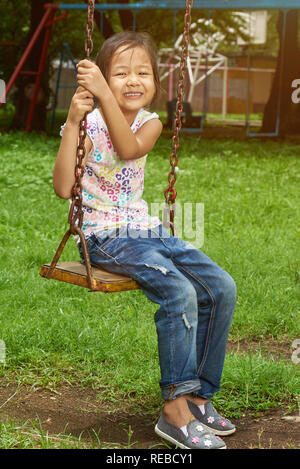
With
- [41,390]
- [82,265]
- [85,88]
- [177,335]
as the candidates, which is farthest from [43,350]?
[85,88]

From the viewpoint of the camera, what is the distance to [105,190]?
9.29ft

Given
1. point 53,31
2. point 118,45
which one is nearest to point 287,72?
point 53,31

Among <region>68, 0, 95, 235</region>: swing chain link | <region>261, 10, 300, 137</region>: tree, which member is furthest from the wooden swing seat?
<region>261, 10, 300, 137</region>: tree

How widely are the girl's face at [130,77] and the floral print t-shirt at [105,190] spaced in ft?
0.41

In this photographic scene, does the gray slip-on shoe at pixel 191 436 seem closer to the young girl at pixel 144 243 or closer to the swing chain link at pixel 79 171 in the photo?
the young girl at pixel 144 243

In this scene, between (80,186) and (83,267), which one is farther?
(83,267)

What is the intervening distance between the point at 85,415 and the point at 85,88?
1.31 metres

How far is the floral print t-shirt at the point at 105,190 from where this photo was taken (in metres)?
2.81

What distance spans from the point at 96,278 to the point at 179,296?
0.98 ft

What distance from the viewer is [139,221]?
2.84 metres

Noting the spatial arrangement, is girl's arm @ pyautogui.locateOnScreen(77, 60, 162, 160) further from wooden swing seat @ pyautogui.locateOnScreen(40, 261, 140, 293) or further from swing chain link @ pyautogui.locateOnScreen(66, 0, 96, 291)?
wooden swing seat @ pyautogui.locateOnScreen(40, 261, 140, 293)

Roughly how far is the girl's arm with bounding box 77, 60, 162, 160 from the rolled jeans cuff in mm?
869

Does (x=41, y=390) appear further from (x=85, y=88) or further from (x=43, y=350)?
(x=85, y=88)

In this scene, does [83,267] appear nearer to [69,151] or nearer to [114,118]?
[69,151]
